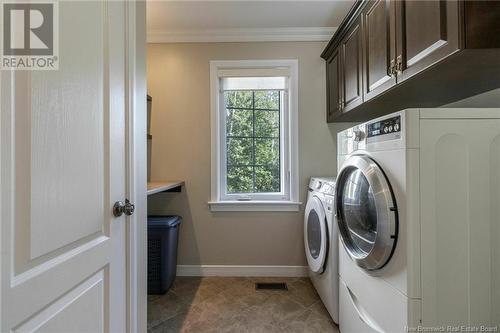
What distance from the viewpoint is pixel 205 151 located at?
98.1 inches

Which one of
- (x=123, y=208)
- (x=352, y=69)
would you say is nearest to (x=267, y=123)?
(x=352, y=69)

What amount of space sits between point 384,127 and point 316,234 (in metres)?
1.16

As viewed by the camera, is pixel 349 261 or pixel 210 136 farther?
pixel 210 136

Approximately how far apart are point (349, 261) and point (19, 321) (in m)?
1.39

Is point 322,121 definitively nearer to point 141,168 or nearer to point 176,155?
point 176,155

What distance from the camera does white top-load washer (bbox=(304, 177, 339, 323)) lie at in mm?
1680

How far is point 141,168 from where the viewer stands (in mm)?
1217

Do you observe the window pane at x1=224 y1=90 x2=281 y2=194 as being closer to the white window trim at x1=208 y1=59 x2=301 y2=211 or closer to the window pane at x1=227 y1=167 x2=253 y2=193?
the window pane at x1=227 y1=167 x2=253 y2=193

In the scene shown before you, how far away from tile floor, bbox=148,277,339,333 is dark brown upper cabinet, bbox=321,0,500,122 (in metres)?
1.53

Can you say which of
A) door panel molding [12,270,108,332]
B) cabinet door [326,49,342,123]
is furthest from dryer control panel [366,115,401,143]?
door panel molding [12,270,108,332]

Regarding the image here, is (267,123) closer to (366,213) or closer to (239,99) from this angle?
(239,99)

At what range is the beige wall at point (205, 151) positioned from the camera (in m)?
2.46

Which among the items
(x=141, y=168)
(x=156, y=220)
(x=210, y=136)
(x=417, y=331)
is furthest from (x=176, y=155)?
(x=417, y=331)

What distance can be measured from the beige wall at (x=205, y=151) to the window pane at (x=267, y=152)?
256 mm
